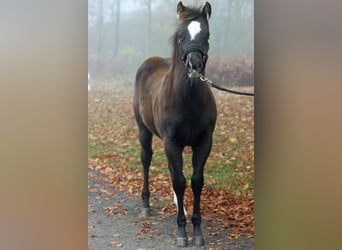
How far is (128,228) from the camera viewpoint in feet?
9.69

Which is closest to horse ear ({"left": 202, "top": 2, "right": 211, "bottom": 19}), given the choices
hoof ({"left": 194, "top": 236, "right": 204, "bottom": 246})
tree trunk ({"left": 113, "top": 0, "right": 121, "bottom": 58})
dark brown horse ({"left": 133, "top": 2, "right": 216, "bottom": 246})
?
dark brown horse ({"left": 133, "top": 2, "right": 216, "bottom": 246})

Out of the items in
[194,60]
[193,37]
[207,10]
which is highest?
[207,10]

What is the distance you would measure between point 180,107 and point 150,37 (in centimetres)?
41

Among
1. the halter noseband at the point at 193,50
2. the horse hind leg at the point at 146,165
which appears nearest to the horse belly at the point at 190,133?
the horse hind leg at the point at 146,165

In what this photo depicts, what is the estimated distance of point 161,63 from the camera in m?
2.96

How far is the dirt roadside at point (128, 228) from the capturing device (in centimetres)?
292

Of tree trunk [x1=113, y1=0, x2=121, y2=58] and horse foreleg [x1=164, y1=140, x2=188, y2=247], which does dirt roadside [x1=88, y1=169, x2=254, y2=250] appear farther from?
tree trunk [x1=113, y1=0, x2=121, y2=58]

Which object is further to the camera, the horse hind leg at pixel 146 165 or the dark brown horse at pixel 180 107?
the horse hind leg at pixel 146 165

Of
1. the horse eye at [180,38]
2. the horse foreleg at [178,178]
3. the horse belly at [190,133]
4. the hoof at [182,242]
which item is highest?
the horse eye at [180,38]

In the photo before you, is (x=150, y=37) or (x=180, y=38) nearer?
(x=180, y=38)

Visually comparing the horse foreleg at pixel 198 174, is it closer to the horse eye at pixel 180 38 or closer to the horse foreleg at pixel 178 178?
the horse foreleg at pixel 178 178

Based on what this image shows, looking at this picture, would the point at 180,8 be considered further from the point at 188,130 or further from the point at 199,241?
the point at 199,241

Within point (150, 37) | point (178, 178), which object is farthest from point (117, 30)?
point (178, 178)

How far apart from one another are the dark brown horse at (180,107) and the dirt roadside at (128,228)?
49 mm
